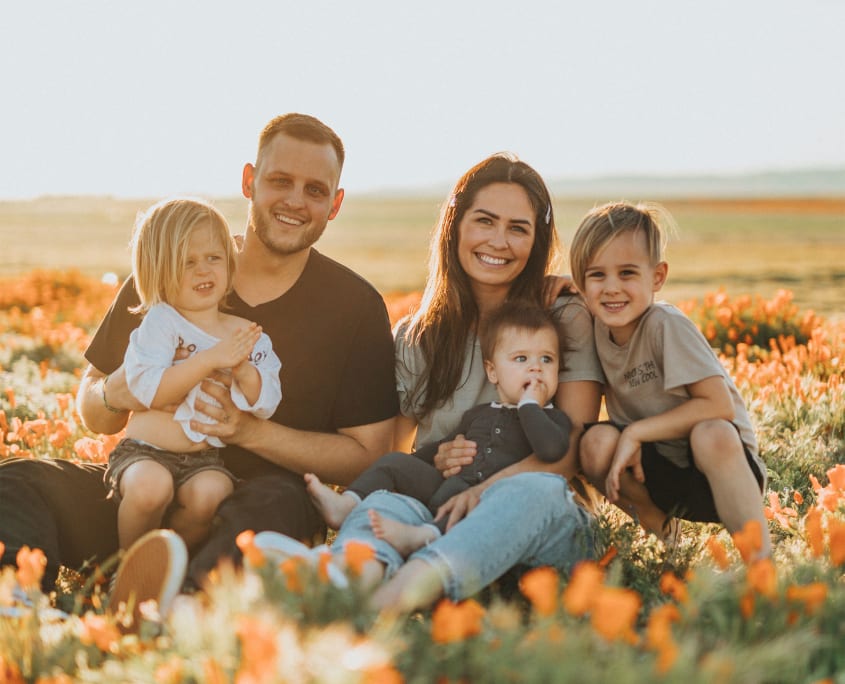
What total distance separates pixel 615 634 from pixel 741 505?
2.05 m

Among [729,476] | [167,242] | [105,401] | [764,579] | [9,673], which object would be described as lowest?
[9,673]

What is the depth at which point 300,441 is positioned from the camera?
4.46 meters

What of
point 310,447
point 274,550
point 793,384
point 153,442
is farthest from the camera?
point 793,384

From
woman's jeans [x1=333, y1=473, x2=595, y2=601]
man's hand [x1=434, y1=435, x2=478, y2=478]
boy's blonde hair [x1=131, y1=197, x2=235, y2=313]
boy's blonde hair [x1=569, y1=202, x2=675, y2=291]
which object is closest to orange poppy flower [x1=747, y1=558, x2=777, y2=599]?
woman's jeans [x1=333, y1=473, x2=595, y2=601]

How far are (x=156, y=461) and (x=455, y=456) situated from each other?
52.0 inches

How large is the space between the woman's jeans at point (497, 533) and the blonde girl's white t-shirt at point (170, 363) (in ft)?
2.48

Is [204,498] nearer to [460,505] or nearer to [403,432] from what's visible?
[460,505]

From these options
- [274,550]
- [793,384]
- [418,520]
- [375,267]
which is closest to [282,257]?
[418,520]

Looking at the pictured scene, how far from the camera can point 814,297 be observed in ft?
59.9

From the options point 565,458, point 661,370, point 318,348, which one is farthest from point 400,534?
point 661,370

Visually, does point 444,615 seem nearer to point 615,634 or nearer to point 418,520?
point 615,634

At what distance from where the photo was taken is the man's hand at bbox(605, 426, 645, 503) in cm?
400

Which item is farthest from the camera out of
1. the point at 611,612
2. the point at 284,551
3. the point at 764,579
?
the point at 284,551

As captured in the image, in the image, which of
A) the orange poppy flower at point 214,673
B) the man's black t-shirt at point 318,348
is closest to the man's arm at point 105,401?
the man's black t-shirt at point 318,348
